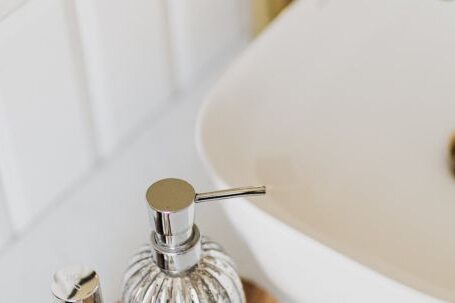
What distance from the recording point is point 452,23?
0.76 meters

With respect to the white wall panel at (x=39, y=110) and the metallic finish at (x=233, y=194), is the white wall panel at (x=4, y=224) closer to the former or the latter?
the white wall panel at (x=39, y=110)

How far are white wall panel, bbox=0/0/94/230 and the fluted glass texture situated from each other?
131mm

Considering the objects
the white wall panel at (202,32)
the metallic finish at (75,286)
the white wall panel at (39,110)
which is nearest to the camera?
the metallic finish at (75,286)

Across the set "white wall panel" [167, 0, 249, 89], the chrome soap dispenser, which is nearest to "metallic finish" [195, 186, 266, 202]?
the chrome soap dispenser

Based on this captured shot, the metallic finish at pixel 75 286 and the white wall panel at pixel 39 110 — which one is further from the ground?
the white wall panel at pixel 39 110

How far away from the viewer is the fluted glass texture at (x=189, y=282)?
610 mm

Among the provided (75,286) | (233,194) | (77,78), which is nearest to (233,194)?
(233,194)

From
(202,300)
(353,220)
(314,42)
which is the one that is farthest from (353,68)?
(202,300)

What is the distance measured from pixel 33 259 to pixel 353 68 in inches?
11.4

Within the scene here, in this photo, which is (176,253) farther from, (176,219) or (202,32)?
(202,32)

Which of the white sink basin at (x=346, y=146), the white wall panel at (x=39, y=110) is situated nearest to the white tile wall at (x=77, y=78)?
the white wall panel at (x=39, y=110)

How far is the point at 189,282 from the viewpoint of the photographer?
61 centimetres

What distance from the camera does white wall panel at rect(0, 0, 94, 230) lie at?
666 millimetres

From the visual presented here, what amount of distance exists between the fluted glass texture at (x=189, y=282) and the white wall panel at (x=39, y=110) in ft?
0.43
